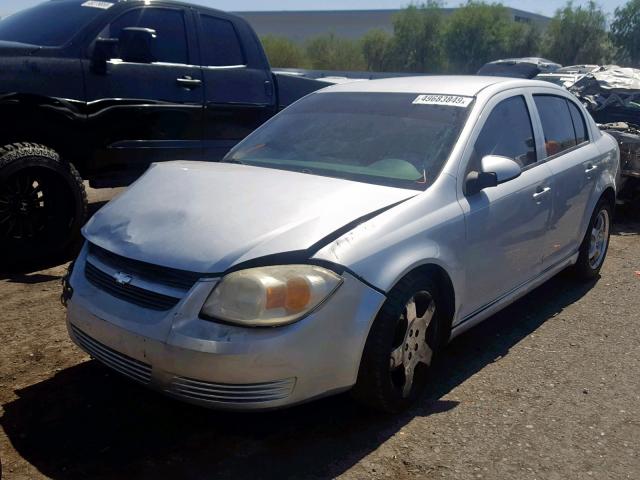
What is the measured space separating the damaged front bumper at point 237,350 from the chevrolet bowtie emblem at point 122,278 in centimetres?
8

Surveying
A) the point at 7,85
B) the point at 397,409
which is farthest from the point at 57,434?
the point at 7,85

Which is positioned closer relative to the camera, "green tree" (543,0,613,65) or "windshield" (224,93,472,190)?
"windshield" (224,93,472,190)

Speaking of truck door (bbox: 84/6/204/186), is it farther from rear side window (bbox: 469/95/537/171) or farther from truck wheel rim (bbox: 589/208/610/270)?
truck wheel rim (bbox: 589/208/610/270)

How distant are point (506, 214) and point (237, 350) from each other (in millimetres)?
1896

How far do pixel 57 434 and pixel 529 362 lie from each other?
2565 mm

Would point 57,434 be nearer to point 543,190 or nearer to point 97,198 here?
point 543,190

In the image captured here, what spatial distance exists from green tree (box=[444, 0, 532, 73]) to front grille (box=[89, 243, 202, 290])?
147 ft

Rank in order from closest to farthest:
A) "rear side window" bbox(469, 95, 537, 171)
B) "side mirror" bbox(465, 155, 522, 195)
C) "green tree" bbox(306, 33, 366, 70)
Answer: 1. "side mirror" bbox(465, 155, 522, 195)
2. "rear side window" bbox(469, 95, 537, 171)
3. "green tree" bbox(306, 33, 366, 70)

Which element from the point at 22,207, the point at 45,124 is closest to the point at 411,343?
the point at 22,207

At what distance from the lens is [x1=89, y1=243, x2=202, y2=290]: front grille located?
2.85m

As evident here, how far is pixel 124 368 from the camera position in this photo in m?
2.99

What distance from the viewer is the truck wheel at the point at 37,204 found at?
498 centimetres

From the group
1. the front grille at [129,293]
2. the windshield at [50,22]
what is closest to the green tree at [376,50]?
the windshield at [50,22]

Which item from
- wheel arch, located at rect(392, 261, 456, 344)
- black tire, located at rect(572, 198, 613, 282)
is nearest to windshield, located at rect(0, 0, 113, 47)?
wheel arch, located at rect(392, 261, 456, 344)
